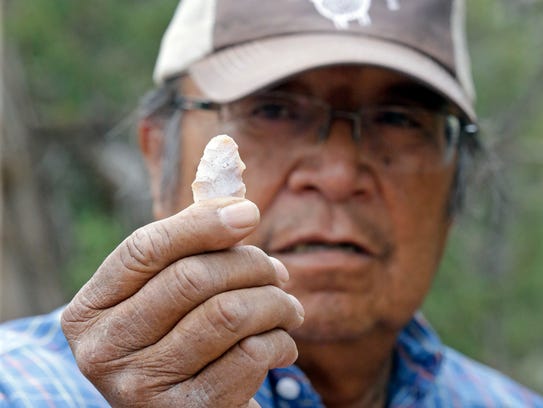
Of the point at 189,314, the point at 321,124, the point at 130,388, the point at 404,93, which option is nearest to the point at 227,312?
the point at 189,314

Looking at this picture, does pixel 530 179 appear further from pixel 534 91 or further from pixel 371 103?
pixel 371 103

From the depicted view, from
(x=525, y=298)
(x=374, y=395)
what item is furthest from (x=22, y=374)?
(x=525, y=298)

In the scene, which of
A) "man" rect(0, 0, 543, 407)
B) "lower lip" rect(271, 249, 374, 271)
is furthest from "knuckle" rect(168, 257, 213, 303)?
"lower lip" rect(271, 249, 374, 271)

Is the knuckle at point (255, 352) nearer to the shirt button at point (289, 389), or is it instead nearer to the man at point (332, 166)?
the man at point (332, 166)

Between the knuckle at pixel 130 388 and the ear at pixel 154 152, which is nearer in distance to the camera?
the knuckle at pixel 130 388

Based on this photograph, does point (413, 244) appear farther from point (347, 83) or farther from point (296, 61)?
point (296, 61)

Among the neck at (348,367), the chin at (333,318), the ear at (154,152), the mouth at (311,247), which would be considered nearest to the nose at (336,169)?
the mouth at (311,247)

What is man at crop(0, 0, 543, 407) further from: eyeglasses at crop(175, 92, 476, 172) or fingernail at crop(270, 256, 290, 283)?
fingernail at crop(270, 256, 290, 283)
